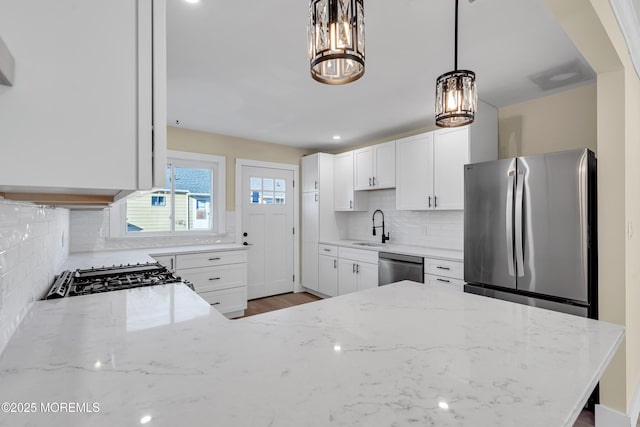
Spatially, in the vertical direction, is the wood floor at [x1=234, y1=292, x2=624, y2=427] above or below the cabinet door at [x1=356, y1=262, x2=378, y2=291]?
below

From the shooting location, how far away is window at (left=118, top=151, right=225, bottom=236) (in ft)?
12.1

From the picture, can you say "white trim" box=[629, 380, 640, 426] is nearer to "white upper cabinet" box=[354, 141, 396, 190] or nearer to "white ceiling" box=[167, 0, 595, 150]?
"white ceiling" box=[167, 0, 595, 150]

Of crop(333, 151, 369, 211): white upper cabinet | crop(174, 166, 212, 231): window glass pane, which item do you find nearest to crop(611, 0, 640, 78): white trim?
crop(333, 151, 369, 211): white upper cabinet

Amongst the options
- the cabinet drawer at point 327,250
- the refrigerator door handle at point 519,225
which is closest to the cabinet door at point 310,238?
the cabinet drawer at point 327,250

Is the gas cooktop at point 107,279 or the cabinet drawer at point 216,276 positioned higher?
the gas cooktop at point 107,279

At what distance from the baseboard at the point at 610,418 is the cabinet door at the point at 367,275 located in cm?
204

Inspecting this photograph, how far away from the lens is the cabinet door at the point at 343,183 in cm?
442

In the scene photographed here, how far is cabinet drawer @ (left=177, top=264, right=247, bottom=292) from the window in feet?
2.37

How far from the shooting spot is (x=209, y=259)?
3.55 meters

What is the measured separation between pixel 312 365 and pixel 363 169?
142 inches

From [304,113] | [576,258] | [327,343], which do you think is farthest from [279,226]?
[327,343]

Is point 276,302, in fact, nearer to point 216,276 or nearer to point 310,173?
point 216,276

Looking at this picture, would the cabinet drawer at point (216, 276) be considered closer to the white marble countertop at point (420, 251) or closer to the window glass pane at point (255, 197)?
the window glass pane at point (255, 197)

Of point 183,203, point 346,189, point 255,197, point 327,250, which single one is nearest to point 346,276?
point 327,250
